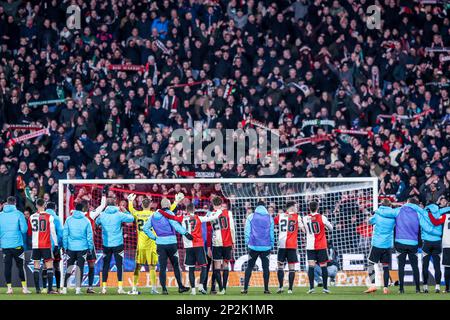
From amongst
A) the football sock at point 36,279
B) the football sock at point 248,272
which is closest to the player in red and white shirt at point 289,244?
the football sock at point 248,272

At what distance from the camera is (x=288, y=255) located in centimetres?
2148

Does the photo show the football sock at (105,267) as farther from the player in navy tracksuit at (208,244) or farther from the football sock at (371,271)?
the football sock at (371,271)

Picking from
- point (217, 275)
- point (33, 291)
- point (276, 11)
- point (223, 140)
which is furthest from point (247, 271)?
point (276, 11)

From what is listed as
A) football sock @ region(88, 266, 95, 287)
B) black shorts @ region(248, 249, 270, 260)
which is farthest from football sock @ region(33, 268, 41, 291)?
black shorts @ region(248, 249, 270, 260)

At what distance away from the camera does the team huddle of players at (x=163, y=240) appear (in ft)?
68.7

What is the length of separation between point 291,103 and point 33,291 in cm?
902

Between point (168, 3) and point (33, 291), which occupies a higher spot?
point (168, 3)

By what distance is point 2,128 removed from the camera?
1096 inches

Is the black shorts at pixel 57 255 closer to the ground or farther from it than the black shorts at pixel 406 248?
closer to the ground

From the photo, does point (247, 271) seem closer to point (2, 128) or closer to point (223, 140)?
point (223, 140)

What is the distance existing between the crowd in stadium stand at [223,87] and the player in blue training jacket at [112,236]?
388 cm

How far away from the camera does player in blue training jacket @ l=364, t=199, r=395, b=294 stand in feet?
69.6

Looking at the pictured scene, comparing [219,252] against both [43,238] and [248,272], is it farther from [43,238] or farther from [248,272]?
[43,238]

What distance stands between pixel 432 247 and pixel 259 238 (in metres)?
3.40
